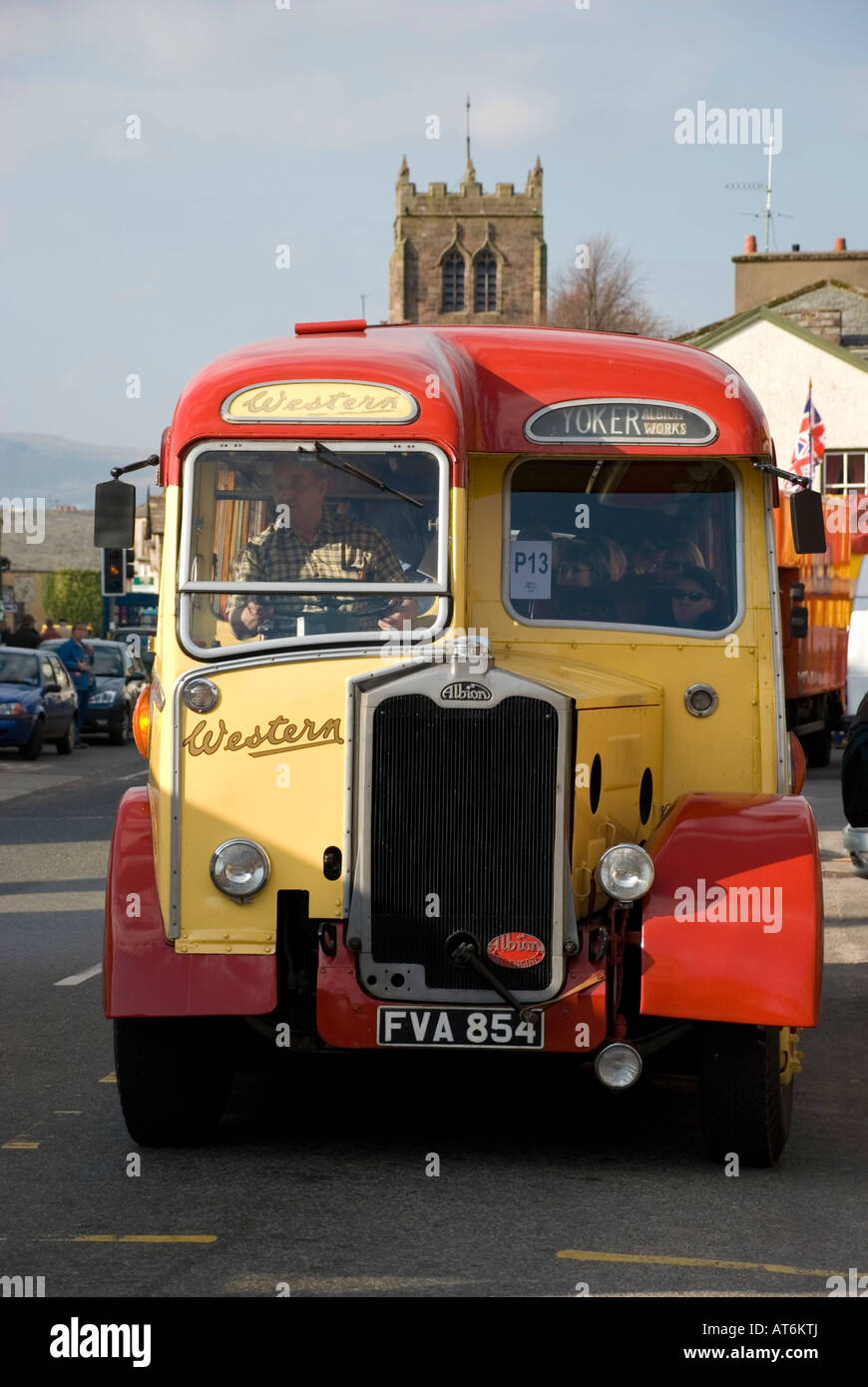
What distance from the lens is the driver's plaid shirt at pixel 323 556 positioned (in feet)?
23.3

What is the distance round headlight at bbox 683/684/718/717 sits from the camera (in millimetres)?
7535

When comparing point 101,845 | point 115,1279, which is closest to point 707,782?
point 115,1279

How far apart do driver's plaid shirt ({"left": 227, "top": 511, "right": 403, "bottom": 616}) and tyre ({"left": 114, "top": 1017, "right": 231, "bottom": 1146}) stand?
157cm

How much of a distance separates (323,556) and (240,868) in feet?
4.05

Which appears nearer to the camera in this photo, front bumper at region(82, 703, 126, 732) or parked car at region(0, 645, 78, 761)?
parked car at region(0, 645, 78, 761)

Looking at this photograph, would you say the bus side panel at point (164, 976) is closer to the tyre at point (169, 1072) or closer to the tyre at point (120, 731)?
the tyre at point (169, 1072)

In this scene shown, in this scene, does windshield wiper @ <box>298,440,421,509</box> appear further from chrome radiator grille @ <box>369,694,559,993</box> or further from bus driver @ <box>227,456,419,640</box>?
chrome radiator grille @ <box>369,694,559,993</box>

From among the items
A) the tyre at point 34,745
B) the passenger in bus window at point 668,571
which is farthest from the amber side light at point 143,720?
the tyre at point 34,745

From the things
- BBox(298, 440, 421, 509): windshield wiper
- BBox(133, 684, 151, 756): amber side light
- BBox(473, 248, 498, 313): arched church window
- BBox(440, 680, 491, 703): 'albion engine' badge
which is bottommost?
BBox(133, 684, 151, 756): amber side light

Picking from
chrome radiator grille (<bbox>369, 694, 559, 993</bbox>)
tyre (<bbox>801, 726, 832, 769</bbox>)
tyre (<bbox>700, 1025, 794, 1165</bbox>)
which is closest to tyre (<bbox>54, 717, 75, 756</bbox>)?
tyre (<bbox>801, 726, 832, 769</bbox>)

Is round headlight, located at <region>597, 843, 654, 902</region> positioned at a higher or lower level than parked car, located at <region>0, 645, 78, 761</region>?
higher

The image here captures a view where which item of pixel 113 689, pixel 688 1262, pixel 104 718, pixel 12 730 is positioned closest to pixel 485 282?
pixel 113 689

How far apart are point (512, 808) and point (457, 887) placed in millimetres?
329

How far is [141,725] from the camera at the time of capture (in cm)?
817
